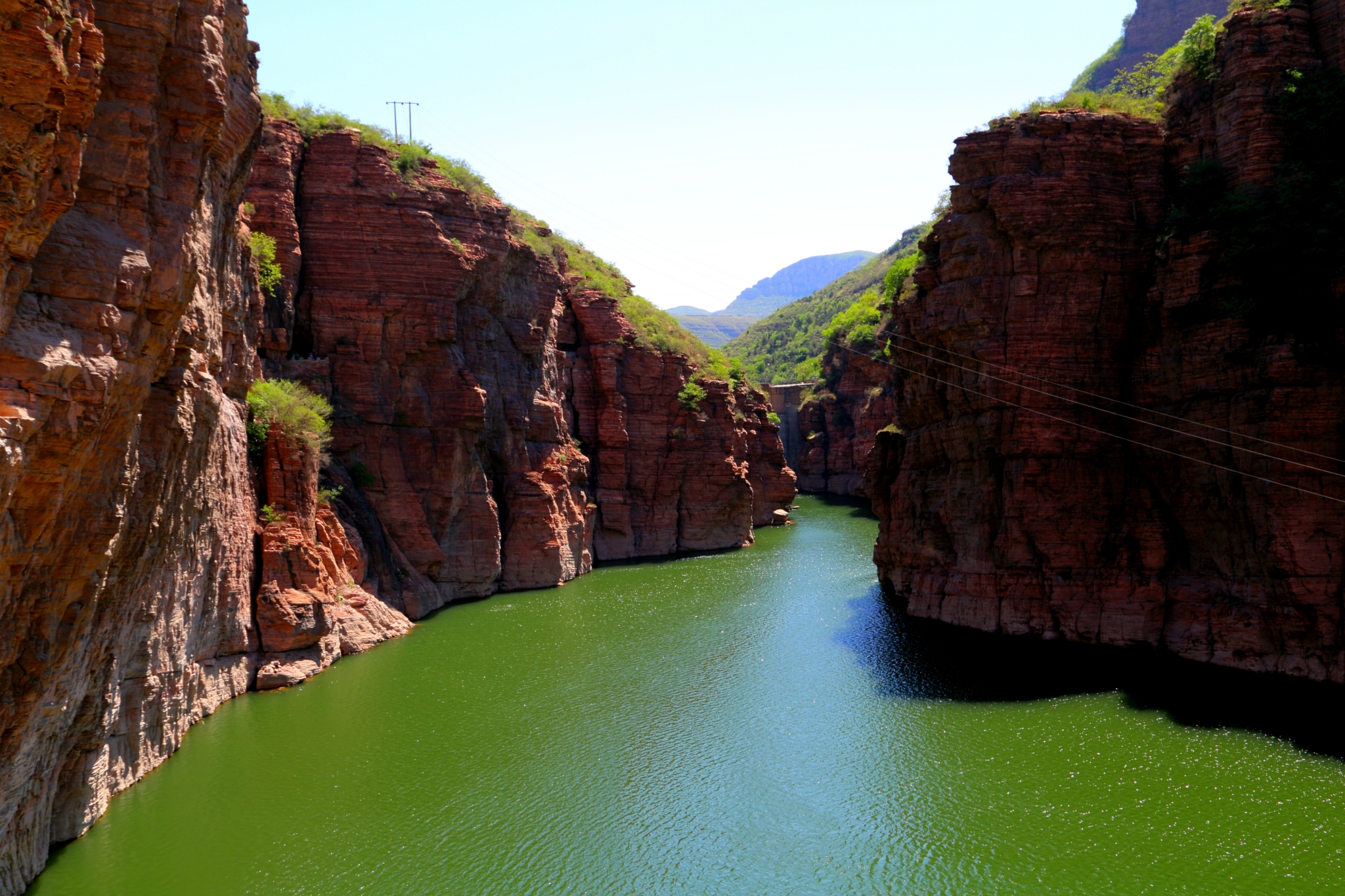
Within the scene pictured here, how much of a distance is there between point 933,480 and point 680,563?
14.8 metres

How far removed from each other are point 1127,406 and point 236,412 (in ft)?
78.4

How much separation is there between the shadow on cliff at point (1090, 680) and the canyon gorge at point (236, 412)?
14939 millimetres

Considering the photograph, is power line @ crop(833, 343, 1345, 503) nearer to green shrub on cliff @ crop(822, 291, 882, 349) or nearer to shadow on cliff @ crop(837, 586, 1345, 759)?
shadow on cliff @ crop(837, 586, 1345, 759)

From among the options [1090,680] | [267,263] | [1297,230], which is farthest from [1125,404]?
[267,263]

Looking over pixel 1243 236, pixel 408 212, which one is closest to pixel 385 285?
pixel 408 212

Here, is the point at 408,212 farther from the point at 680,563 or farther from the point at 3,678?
the point at 3,678

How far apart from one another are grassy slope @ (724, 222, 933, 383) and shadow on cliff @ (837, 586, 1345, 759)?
66.2 meters

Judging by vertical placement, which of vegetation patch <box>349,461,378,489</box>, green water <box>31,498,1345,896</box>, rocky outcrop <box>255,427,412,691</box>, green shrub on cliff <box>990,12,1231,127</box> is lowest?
green water <box>31,498,1345,896</box>

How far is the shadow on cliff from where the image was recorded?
17.8 metres

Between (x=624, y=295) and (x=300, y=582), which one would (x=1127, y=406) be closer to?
(x=300, y=582)

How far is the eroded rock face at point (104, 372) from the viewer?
8297 mm

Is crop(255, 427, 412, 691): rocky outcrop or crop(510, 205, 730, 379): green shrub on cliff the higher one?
crop(510, 205, 730, 379): green shrub on cliff

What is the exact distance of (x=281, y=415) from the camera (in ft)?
72.9

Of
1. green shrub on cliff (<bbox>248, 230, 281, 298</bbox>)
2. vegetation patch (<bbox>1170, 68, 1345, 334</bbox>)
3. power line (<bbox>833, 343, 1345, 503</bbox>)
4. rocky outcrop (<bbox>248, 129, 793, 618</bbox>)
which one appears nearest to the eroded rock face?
green shrub on cliff (<bbox>248, 230, 281, 298</bbox>)
